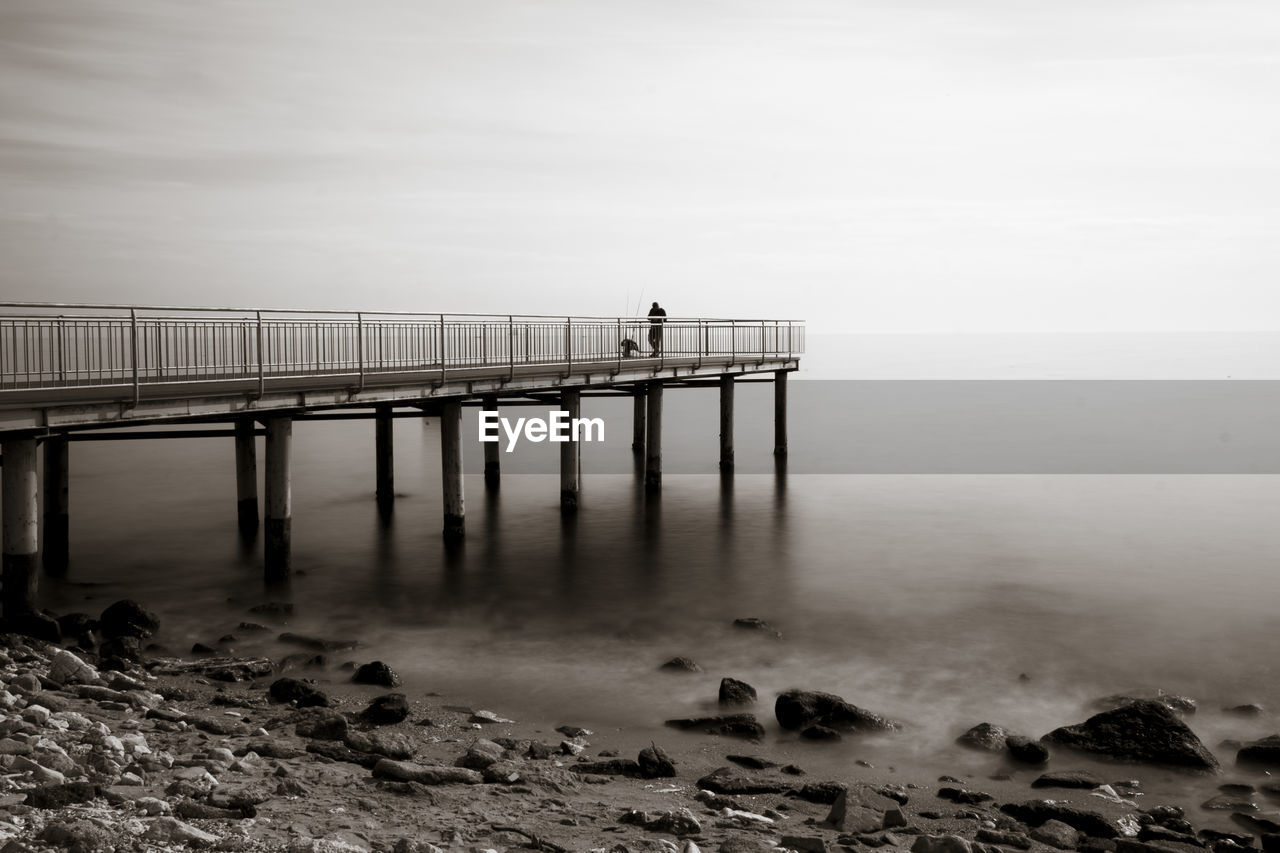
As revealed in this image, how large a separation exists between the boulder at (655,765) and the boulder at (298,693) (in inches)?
136

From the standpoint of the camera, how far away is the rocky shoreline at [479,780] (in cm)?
752

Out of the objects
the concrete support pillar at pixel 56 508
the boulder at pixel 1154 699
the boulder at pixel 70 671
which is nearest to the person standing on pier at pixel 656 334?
the concrete support pillar at pixel 56 508

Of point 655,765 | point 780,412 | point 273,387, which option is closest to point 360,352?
point 273,387

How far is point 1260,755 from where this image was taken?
1105 centimetres

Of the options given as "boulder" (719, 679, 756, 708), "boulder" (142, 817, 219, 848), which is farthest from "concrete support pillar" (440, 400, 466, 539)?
"boulder" (142, 817, 219, 848)

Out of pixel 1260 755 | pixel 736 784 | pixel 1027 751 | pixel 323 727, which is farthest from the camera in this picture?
pixel 1260 755

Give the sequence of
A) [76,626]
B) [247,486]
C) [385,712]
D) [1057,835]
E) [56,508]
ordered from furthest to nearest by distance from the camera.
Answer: [247,486], [56,508], [76,626], [385,712], [1057,835]

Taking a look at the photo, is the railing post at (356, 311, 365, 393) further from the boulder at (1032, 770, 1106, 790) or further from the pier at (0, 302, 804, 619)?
the boulder at (1032, 770, 1106, 790)

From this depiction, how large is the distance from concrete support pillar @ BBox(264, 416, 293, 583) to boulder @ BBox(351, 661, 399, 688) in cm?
540

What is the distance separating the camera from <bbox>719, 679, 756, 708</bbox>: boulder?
12516 mm

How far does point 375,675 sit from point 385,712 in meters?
1.83

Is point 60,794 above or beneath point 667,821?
Result: above

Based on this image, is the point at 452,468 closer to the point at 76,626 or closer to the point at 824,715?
the point at 76,626

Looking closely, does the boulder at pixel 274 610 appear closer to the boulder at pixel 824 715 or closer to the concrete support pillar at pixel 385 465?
the boulder at pixel 824 715
